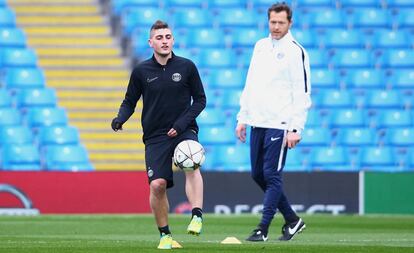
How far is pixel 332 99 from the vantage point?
75.8ft

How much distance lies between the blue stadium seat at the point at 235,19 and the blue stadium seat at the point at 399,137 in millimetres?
3852

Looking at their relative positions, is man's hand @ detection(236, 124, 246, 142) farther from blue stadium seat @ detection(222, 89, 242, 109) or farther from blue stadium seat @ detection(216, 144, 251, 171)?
blue stadium seat @ detection(222, 89, 242, 109)

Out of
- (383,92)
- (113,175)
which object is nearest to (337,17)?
(383,92)

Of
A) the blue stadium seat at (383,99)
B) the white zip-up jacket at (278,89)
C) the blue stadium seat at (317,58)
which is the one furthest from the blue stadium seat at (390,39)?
the white zip-up jacket at (278,89)

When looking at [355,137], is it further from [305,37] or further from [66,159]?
[66,159]

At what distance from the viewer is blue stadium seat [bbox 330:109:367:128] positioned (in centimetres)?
2278

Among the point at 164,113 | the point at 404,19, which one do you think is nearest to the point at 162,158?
the point at 164,113

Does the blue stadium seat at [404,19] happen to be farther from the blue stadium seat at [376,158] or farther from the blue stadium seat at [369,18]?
the blue stadium seat at [376,158]

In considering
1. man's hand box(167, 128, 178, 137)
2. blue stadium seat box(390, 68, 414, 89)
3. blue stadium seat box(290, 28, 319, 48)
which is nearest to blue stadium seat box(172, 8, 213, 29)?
blue stadium seat box(290, 28, 319, 48)

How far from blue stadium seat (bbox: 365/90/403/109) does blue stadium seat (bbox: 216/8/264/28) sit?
295 cm

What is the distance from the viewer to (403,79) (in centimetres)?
2411

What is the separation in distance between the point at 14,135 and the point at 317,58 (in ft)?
21.8

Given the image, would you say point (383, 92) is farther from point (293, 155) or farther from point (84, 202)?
point (84, 202)

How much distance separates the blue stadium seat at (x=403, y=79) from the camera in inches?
947
